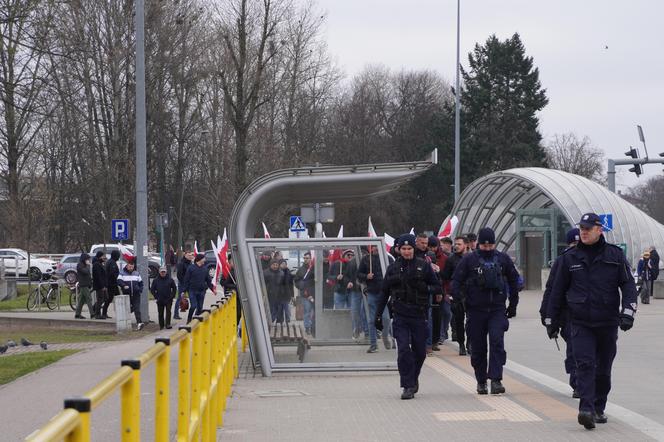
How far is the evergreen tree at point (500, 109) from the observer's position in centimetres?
7825

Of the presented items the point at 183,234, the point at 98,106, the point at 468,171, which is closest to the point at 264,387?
the point at 98,106

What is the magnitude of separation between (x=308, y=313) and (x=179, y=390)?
29.9 feet

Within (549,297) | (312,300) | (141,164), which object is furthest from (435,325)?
(141,164)

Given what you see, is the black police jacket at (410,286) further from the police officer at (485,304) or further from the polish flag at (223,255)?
the polish flag at (223,255)

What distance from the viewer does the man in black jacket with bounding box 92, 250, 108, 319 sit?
26.8m

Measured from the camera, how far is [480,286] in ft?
38.0

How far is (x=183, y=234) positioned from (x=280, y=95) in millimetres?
17831

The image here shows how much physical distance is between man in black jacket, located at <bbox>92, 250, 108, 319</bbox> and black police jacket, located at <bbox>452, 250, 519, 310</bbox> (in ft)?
53.4

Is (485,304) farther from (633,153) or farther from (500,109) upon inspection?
(500,109)

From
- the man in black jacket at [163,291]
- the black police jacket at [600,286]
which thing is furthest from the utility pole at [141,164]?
the black police jacket at [600,286]

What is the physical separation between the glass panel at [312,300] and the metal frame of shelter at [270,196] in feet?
0.35

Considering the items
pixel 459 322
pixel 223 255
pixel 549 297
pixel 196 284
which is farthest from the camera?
pixel 196 284

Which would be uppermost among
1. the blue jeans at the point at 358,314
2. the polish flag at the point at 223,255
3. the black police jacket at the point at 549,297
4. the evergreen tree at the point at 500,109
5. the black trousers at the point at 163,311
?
the evergreen tree at the point at 500,109

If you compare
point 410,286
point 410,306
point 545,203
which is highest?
point 545,203
